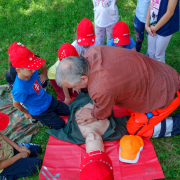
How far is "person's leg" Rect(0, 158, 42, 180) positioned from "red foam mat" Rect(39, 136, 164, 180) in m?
0.12

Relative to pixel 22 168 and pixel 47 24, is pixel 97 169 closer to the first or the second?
pixel 22 168

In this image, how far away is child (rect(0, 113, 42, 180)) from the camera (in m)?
2.09

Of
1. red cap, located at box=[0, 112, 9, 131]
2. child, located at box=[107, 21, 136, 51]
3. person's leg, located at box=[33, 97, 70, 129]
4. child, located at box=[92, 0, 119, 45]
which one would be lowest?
person's leg, located at box=[33, 97, 70, 129]

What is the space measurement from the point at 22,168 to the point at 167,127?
211cm

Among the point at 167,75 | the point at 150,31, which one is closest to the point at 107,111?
the point at 167,75

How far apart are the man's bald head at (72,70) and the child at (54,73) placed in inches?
38.7

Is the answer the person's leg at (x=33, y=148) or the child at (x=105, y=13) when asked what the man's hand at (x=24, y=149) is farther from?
the child at (x=105, y=13)

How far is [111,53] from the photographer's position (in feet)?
6.32

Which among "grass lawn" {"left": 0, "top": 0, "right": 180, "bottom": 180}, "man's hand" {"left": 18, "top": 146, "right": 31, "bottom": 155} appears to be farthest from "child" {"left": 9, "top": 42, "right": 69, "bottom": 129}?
"grass lawn" {"left": 0, "top": 0, "right": 180, "bottom": 180}

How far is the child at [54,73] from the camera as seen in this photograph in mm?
2752

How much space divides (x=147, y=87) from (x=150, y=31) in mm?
1344

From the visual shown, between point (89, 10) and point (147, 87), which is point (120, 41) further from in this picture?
point (89, 10)

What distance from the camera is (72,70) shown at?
1763 millimetres

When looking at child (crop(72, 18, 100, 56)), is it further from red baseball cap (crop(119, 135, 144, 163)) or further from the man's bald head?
red baseball cap (crop(119, 135, 144, 163))
